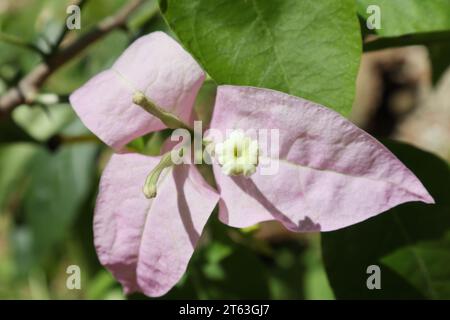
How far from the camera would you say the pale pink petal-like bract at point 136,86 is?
600 millimetres

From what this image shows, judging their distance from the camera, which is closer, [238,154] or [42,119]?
[238,154]

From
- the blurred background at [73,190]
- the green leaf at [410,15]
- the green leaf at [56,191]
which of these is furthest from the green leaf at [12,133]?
the green leaf at [410,15]

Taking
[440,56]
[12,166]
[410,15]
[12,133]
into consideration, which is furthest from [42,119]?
[410,15]

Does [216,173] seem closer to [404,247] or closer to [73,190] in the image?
[404,247]

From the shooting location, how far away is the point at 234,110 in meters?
0.58

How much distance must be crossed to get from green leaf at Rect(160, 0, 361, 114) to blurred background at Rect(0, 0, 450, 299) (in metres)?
0.14

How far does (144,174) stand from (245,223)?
10 cm

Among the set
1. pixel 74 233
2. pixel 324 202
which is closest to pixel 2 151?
pixel 74 233

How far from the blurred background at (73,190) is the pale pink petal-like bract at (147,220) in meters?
0.05

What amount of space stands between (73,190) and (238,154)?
0.70 m

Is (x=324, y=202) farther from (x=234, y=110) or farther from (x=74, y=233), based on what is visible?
(x=74, y=233)

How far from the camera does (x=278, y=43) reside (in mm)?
569

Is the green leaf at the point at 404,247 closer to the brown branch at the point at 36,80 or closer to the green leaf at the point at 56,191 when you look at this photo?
the brown branch at the point at 36,80

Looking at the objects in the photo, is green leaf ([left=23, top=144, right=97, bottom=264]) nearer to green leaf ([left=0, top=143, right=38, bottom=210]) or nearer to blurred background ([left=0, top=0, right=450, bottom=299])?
blurred background ([left=0, top=0, right=450, bottom=299])
